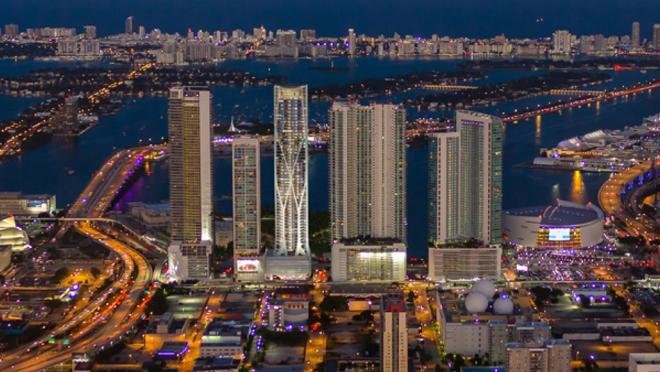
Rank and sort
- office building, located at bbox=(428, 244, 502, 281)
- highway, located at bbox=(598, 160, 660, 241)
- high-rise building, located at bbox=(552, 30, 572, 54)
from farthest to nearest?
high-rise building, located at bbox=(552, 30, 572, 54)
highway, located at bbox=(598, 160, 660, 241)
office building, located at bbox=(428, 244, 502, 281)

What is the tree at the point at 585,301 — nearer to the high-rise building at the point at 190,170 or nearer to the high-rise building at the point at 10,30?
the high-rise building at the point at 190,170

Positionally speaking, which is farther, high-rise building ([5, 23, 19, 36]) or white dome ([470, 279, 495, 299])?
high-rise building ([5, 23, 19, 36])

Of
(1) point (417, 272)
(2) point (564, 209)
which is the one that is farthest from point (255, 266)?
(2) point (564, 209)

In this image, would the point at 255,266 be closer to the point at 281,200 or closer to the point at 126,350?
the point at 281,200

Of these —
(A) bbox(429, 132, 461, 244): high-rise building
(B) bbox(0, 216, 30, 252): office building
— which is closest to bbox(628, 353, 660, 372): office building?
(A) bbox(429, 132, 461, 244): high-rise building

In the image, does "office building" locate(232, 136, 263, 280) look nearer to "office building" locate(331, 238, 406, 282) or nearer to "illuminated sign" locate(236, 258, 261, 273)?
"illuminated sign" locate(236, 258, 261, 273)

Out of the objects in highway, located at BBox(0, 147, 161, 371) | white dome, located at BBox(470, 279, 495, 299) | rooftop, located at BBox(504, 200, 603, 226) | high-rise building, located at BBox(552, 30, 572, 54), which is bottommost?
highway, located at BBox(0, 147, 161, 371)

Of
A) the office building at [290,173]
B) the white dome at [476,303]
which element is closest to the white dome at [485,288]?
the white dome at [476,303]
